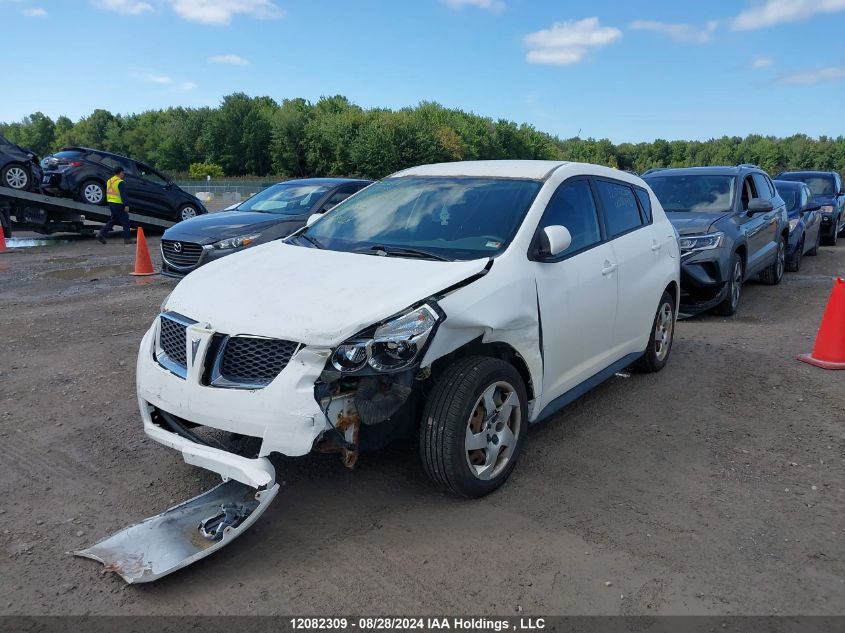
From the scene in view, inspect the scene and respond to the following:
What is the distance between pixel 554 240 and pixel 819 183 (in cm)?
1707

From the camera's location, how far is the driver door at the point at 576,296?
4.12m

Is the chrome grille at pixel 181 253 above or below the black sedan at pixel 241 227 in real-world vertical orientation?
below

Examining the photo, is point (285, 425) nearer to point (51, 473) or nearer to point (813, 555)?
point (51, 473)

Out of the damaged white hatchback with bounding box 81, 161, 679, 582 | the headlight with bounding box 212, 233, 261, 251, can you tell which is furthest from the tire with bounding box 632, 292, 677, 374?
the headlight with bounding box 212, 233, 261, 251

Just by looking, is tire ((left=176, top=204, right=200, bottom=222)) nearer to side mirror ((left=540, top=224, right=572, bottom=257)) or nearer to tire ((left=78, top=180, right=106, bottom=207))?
tire ((left=78, top=180, right=106, bottom=207))

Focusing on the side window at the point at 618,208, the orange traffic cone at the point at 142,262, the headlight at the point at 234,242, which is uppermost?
the side window at the point at 618,208

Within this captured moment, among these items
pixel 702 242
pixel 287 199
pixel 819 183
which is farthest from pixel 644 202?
pixel 819 183

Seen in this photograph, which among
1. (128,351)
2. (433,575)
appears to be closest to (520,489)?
(433,575)

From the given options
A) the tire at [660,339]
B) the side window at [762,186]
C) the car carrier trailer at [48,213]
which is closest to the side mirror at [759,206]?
the side window at [762,186]

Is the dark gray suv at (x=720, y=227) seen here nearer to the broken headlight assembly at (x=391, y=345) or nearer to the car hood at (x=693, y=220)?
the car hood at (x=693, y=220)

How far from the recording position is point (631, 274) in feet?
16.8

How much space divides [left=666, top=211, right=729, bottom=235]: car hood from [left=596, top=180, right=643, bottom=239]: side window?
2808mm

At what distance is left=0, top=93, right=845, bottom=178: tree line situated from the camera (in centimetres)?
6900

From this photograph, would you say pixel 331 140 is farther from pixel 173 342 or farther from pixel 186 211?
pixel 173 342
